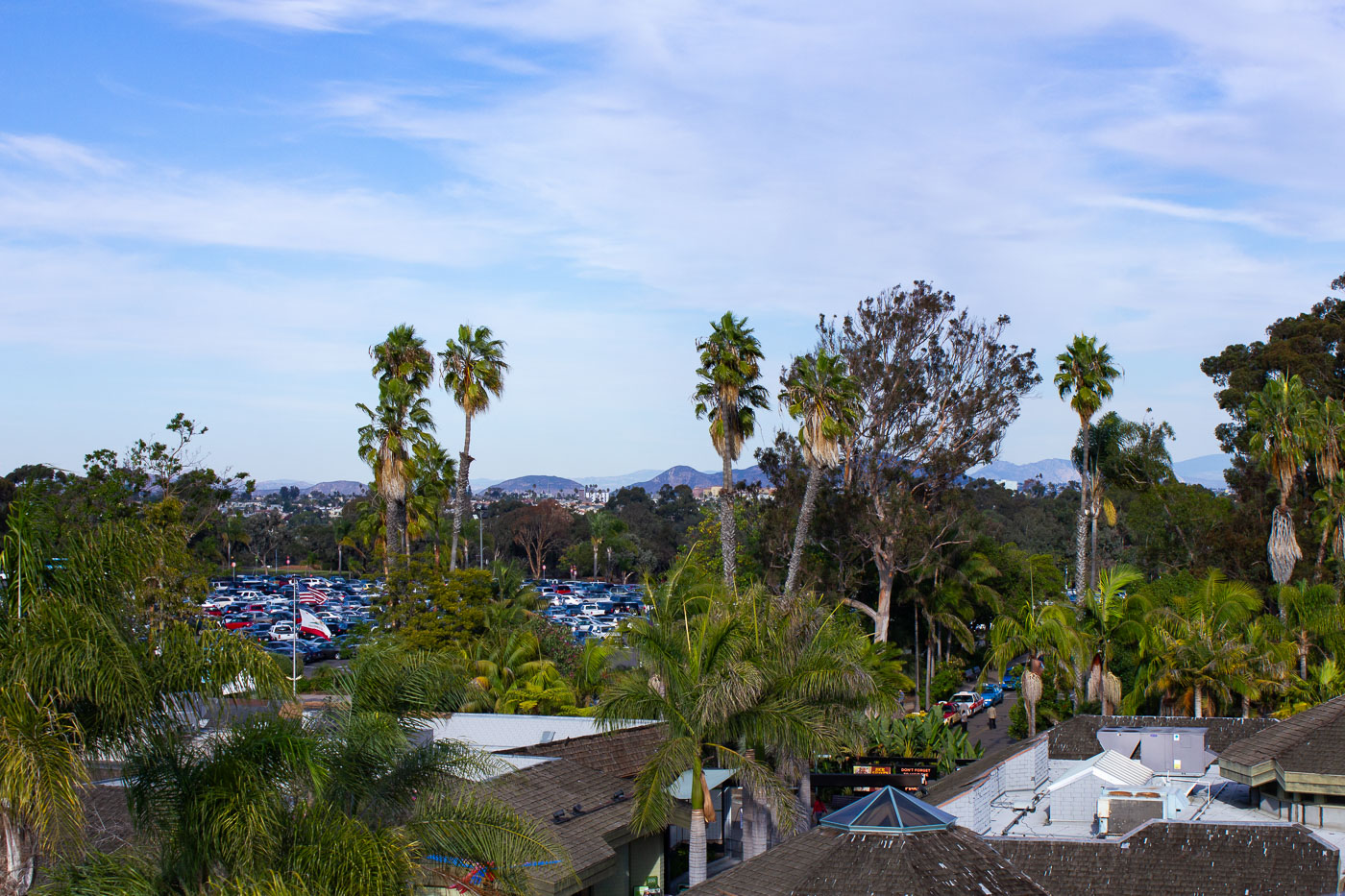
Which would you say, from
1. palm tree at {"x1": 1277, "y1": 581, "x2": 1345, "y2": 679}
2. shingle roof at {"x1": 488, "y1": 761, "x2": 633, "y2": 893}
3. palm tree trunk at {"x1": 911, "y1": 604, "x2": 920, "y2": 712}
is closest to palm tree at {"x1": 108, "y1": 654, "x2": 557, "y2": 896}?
shingle roof at {"x1": 488, "y1": 761, "x2": 633, "y2": 893}

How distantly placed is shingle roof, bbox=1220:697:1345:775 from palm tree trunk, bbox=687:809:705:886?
1072 centimetres

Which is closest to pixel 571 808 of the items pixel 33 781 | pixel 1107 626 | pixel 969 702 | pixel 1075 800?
pixel 1075 800

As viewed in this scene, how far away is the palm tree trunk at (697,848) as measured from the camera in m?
18.7

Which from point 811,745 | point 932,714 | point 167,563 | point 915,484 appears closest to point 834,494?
point 915,484

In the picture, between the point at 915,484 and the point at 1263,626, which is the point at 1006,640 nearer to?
the point at 1263,626

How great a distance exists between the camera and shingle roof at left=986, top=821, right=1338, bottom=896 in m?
16.3

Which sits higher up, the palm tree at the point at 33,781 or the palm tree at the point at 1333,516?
the palm tree at the point at 1333,516

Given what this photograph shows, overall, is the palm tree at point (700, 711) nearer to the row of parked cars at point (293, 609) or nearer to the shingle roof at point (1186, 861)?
the shingle roof at point (1186, 861)

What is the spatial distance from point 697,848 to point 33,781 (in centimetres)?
1177

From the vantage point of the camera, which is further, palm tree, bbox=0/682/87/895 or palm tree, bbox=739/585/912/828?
palm tree, bbox=739/585/912/828

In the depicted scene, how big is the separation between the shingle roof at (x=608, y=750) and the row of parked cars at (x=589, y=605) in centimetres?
3966

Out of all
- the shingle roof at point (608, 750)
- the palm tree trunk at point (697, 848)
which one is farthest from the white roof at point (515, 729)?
the palm tree trunk at point (697, 848)

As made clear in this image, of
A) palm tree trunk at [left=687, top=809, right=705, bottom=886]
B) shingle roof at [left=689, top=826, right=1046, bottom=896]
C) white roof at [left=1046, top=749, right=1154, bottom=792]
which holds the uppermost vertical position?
shingle roof at [left=689, top=826, right=1046, bottom=896]

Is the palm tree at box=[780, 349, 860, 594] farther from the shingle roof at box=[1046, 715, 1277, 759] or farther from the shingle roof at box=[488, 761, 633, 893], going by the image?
the shingle roof at box=[488, 761, 633, 893]
